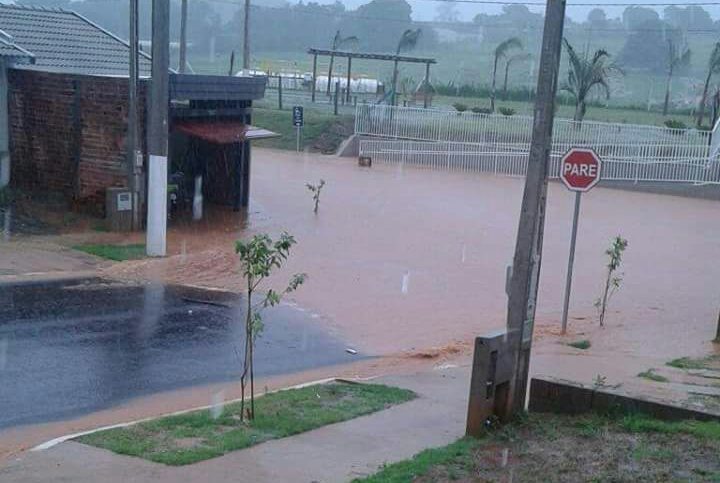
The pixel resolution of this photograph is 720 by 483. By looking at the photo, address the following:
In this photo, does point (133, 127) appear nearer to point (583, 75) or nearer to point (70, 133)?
point (70, 133)

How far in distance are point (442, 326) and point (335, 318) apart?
1606 mm

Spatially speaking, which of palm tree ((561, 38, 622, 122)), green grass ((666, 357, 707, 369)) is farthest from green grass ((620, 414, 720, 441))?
palm tree ((561, 38, 622, 122))

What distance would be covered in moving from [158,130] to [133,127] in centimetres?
260

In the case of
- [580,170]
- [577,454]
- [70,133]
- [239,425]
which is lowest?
[239,425]

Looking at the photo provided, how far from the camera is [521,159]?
44375 millimetres

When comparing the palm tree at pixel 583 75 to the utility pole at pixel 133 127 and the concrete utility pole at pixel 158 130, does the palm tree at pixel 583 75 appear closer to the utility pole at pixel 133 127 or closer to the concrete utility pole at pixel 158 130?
the utility pole at pixel 133 127

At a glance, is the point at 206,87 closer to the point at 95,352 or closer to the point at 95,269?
the point at 95,269

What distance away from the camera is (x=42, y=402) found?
1027 centimetres

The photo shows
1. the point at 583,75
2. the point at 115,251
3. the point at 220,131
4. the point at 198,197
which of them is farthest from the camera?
the point at 583,75

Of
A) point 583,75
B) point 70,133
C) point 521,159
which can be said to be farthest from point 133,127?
point 583,75

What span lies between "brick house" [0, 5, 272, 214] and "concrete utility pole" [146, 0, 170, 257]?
336 cm

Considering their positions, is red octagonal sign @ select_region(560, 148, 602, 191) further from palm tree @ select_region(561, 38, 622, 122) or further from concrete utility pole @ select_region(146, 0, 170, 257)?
palm tree @ select_region(561, 38, 622, 122)

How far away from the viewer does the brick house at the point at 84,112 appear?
23.9 meters

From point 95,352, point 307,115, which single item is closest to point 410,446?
point 95,352
